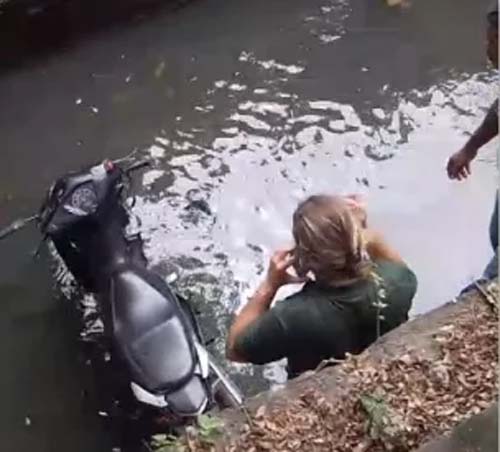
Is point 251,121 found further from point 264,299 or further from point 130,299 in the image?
point 264,299

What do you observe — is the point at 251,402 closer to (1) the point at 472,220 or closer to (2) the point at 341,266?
(2) the point at 341,266

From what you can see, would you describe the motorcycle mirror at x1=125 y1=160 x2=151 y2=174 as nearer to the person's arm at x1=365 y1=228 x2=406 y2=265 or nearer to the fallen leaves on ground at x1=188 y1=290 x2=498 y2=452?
the person's arm at x1=365 y1=228 x2=406 y2=265

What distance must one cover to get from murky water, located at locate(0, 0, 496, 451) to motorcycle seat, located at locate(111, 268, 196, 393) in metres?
0.46

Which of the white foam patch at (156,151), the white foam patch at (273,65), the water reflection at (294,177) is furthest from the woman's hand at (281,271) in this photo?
the white foam patch at (273,65)

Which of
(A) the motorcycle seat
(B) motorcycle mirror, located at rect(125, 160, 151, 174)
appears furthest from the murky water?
(A) the motorcycle seat

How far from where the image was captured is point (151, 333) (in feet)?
15.6

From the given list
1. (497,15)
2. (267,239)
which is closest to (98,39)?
(267,239)

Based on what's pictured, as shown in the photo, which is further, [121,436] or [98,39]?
[98,39]

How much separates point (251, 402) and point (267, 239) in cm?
163

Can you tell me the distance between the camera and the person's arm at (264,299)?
4.30 meters

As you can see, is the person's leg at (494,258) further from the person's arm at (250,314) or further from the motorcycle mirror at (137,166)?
the motorcycle mirror at (137,166)

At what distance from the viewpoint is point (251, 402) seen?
4082mm

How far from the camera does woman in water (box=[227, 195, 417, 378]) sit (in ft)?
13.4

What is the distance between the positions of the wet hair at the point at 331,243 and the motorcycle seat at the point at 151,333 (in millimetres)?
743
